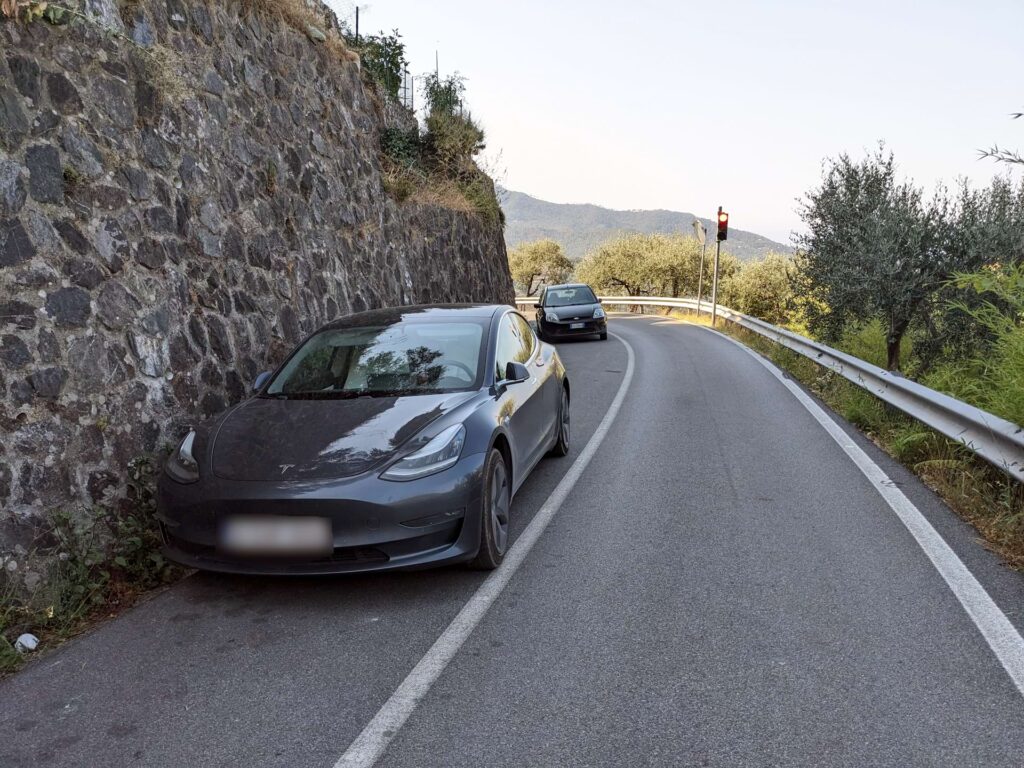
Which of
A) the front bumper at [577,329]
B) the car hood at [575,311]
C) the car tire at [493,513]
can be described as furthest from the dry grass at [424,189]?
the car tire at [493,513]

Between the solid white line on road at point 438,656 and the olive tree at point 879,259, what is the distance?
7.51 meters

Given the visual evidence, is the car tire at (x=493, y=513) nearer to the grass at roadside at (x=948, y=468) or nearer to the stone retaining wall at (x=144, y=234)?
the stone retaining wall at (x=144, y=234)

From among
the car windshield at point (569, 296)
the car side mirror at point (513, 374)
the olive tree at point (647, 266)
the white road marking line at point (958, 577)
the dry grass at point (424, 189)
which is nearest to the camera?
the white road marking line at point (958, 577)

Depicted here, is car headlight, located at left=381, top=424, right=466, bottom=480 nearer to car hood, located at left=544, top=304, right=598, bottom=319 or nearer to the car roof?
the car roof

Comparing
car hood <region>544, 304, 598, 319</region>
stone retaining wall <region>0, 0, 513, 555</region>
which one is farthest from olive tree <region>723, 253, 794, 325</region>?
stone retaining wall <region>0, 0, 513, 555</region>

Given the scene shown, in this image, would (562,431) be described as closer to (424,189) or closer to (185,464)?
(185,464)

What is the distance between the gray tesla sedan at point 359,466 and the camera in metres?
3.97

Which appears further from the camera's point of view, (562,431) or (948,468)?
(562,431)

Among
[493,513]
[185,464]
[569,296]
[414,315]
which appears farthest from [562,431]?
[569,296]

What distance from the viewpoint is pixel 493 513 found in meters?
4.58

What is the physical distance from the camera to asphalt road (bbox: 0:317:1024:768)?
2.84 meters

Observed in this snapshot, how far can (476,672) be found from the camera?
133 inches

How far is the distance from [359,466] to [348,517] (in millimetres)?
295

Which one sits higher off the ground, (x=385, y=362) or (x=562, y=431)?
(x=385, y=362)
